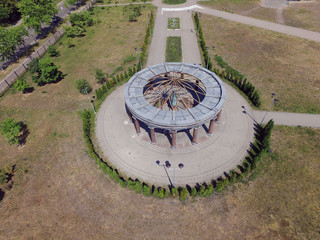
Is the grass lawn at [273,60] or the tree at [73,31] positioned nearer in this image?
the grass lawn at [273,60]

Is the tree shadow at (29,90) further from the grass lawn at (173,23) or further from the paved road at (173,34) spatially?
the grass lawn at (173,23)

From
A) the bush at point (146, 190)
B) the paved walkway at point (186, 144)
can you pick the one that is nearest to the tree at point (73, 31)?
the paved walkway at point (186, 144)

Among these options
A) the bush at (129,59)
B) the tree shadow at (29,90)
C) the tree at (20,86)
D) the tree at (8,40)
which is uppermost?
the tree at (8,40)

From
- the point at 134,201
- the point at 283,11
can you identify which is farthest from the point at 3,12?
the point at 283,11

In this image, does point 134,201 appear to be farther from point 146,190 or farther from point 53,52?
point 53,52

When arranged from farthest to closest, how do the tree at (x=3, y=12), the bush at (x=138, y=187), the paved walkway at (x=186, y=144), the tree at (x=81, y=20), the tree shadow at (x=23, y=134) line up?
1. the tree at (x=3, y=12)
2. the tree at (x=81, y=20)
3. the tree shadow at (x=23, y=134)
4. the paved walkway at (x=186, y=144)
5. the bush at (x=138, y=187)
